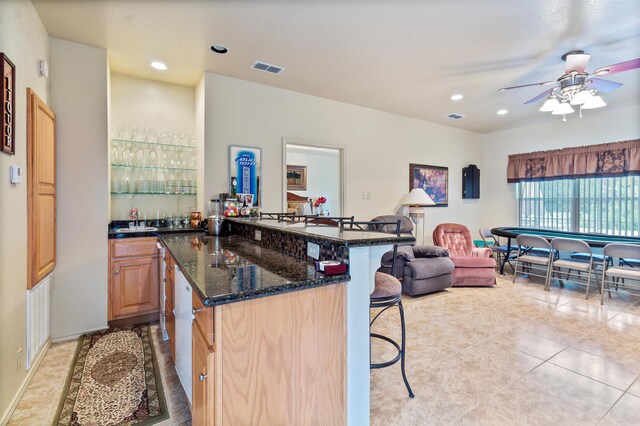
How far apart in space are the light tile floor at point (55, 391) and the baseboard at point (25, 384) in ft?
0.07

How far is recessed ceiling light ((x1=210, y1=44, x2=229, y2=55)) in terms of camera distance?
3.00 metres

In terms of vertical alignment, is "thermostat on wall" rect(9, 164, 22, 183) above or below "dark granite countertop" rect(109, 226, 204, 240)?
above

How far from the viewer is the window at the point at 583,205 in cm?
502

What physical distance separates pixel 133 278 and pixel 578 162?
7.17m

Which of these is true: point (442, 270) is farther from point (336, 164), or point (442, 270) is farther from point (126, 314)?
point (126, 314)

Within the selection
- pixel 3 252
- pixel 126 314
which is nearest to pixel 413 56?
pixel 3 252

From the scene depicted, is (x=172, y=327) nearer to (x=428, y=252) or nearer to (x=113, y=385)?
(x=113, y=385)

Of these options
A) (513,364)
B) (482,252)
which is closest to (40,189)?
(513,364)

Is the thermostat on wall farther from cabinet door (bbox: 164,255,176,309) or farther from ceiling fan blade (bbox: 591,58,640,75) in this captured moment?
ceiling fan blade (bbox: 591,58,640,75)

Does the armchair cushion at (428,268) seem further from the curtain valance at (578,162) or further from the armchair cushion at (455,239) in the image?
the curtain valance at (578,162)

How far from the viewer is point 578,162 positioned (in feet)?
17.8

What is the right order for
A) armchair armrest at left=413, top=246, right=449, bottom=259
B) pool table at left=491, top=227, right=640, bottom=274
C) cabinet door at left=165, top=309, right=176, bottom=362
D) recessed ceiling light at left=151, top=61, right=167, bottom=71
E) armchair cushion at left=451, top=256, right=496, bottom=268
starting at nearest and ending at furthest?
cabinet door at left=165, top=309, right=176, bottom=362 < recessed ceiling light at left=151, top=61, right=167, bottom=71 < pool table at left=491, top=227, right=640, bottom=274 < armchair armrest at left=413, top=246, right=449, bottom=259 < armchair cushion at left=451, top=256, right=496, bottom=268

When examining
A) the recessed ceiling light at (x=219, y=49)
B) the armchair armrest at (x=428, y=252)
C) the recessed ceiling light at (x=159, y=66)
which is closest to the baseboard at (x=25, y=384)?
the recessed ceiling light at (x=159, y=66)

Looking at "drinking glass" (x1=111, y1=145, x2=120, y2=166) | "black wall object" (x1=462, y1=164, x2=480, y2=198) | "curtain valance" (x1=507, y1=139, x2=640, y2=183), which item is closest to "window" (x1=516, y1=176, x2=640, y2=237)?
"curtain valance" (x1=507, y1=139, x2=640, y2=183)
